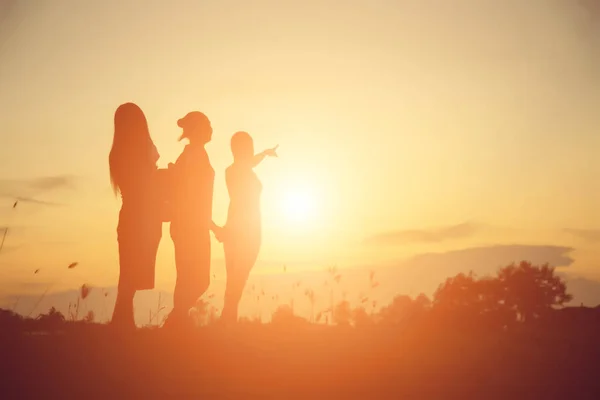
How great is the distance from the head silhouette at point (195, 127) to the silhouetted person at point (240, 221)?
1.45 meters

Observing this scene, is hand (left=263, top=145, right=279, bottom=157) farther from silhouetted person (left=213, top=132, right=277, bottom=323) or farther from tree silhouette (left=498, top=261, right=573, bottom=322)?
tree silhouette (left=498, top=261, right=573, bottom=322)

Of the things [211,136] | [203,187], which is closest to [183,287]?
[203,187]

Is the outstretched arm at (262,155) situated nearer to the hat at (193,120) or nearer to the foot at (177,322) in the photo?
the hat at (193,120)

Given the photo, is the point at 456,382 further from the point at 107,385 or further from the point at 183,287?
the point at 183,287

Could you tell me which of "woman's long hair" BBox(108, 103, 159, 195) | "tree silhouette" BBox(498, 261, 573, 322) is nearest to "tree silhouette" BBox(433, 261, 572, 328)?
"tree silhouette" BBox(498, 261, 573, 322)

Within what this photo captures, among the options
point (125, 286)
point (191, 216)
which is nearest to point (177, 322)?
point (125, 286)

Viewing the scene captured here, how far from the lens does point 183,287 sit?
14.6 meters

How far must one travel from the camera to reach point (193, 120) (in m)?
15.0

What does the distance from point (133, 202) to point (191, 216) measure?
1.23m

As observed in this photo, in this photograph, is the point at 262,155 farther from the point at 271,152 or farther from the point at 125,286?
the point at 125,286

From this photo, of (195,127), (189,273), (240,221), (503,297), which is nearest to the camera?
(189,273)

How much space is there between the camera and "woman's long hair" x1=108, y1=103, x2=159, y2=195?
13.9 meters

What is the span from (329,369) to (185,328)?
4.66m

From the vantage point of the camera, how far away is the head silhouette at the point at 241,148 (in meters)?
16.4
